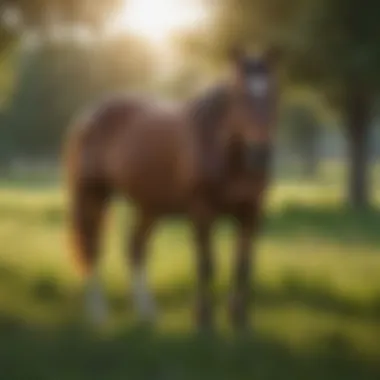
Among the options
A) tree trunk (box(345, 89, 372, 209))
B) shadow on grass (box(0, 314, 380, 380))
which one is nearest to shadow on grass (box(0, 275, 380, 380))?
shadow on grass (box(0, 314, 380, 380))

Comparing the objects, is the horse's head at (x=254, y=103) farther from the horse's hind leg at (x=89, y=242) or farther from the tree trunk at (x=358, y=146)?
the horse's hind leg at (x=89, y=242)

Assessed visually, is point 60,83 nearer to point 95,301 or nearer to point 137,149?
point 137,149

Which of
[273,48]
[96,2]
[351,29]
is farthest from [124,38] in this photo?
[351,29]

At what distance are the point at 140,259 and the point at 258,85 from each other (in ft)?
1.08

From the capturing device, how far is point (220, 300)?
1.27 m

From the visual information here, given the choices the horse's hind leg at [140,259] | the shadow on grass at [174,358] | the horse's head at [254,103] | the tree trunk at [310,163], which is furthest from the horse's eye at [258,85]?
the shadow on grass at [174,358]

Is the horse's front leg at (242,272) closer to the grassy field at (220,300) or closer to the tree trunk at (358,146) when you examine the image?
the grassy field at (220,300)

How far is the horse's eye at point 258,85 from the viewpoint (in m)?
1.20

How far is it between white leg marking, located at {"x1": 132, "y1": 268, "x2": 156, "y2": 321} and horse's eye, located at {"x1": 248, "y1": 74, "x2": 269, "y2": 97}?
0.33m

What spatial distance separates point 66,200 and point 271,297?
36 centimetres

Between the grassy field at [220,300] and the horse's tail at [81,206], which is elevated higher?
the horse's tail at [81,206]

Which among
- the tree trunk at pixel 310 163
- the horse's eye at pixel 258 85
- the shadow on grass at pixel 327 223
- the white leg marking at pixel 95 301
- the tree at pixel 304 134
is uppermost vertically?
the horse's eye at pixel 258 85

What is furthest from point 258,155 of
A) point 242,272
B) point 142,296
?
point 142,296

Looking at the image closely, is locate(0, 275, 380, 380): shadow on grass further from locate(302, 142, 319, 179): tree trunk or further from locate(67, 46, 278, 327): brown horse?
locate(302, 142, 319, 179): tree trunk
